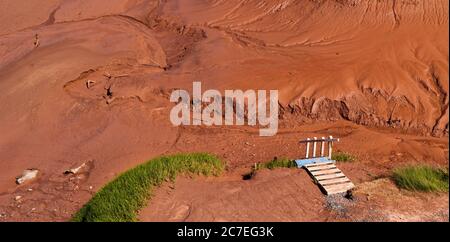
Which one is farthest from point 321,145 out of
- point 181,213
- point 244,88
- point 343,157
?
point 181,213

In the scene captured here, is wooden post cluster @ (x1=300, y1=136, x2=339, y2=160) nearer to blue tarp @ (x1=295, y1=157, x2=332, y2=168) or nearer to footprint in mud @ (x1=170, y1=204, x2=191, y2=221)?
blue tarp @ (x1=295, y1=157, x2=332, y2=168)

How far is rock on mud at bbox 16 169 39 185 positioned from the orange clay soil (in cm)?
10

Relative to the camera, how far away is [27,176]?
8.70 metres

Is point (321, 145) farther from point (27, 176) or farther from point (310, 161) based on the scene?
point (27, 176)

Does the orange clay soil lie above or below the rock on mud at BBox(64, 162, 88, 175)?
above

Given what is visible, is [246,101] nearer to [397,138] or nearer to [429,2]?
[397,138]

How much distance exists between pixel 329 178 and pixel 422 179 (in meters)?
1.29

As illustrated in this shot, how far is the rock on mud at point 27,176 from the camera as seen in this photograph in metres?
8.64

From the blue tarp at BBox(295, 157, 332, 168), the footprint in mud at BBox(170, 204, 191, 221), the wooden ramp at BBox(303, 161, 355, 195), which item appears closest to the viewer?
Result: the footprint in mud at BBox(170, 204, 191, 221)

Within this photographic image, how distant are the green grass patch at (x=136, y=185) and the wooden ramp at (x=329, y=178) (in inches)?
59.2

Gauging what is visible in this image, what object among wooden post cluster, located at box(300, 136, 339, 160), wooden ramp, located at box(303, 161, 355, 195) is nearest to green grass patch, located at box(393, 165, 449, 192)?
wooden ramp, located at box(303, 161, 355, 195)

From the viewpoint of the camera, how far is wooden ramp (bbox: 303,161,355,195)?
24.1ft

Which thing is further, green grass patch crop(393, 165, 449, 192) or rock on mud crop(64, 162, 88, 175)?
rock on mud crop(64, 162, 88, 175)
